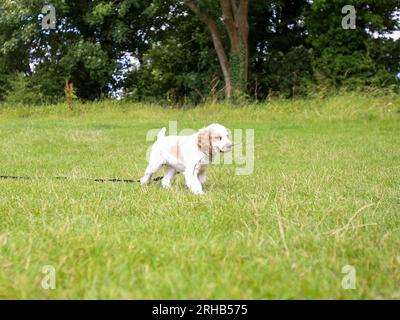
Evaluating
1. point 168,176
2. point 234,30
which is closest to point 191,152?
point 168,176

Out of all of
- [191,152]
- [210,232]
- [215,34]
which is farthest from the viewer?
[215,34]

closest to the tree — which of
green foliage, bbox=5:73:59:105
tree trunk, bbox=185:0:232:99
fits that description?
tree trunk, bbox=185:0:232:99

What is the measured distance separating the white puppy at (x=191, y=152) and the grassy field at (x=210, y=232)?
297mm

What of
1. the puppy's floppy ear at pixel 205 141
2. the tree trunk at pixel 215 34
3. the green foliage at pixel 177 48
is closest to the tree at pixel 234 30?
the tree trunk at pixel 215 34

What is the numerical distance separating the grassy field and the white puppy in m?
0.30

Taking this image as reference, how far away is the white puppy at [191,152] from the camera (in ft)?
20.7

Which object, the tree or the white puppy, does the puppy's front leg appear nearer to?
the white puppy

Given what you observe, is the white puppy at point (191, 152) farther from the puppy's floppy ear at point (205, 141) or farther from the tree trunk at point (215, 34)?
the tree trunk at point (215, 34)

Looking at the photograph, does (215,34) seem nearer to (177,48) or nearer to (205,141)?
(177,48)

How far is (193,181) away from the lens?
6.32 metres

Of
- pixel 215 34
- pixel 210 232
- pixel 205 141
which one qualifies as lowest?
pixel 210 232

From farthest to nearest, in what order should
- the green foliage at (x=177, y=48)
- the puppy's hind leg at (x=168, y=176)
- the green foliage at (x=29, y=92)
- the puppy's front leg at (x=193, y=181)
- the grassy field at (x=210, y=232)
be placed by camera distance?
the green foliage at (x=29, y=92)
the green foliage at (x=177, y=48)
the puppy's hind leg at (x=168, y=176)
the puppy's front leg at (x=193, y=181)
the grassy field at (x=210, y=232)

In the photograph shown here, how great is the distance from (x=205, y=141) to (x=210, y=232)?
8.46ft

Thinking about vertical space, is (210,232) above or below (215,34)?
below
